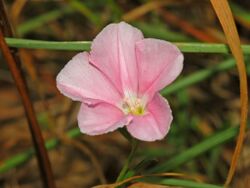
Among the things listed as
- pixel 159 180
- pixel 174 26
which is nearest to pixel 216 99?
pixel 174 26

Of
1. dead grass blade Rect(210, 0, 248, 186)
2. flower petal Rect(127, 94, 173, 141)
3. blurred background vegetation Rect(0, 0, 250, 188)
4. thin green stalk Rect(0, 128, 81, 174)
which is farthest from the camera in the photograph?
blurred background vegetation Rect(0, 0, 250, 188)

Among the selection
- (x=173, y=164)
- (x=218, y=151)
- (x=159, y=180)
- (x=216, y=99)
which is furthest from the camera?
(x=216, y=99)

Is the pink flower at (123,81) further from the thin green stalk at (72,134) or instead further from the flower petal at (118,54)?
the thin green stalk at (72,134)

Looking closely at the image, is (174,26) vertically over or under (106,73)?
under

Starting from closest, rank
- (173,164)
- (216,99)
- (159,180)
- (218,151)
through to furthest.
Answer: (159,180) → (173,164) → (218,151) → (216,99)

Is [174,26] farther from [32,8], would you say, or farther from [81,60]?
[81,60]

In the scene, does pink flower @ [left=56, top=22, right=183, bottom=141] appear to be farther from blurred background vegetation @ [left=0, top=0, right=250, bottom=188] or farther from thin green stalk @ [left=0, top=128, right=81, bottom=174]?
blurred background vegetation @ [left=0, top=0, right=250, bottom=188]

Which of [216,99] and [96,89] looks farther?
[216,99]

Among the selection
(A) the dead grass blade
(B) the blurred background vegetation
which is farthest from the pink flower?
(B) the blurred background vegetation

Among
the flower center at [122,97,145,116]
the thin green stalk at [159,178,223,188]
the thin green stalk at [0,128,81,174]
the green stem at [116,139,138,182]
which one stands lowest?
the thin green stalk at [0,128,81,174]
